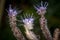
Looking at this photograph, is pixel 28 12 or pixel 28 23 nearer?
pixel 28 23

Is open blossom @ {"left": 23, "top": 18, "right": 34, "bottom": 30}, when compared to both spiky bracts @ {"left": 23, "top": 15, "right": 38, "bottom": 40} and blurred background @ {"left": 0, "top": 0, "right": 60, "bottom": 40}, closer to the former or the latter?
spiky bracts @ {"left": 23, "top": 15, "right": 38, "bottom": 40}

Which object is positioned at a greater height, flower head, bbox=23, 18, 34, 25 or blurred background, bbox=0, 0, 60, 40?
blurred background, bbox=0, 0, 60, 40

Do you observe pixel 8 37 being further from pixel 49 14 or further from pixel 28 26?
pixel 28 26

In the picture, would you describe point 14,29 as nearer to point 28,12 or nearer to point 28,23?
point 28,23

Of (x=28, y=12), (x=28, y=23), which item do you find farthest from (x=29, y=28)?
(x=28, y=12)

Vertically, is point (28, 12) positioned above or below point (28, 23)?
above

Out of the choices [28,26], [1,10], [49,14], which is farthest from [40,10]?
[1,10]

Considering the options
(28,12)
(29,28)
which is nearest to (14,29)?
(29,28)

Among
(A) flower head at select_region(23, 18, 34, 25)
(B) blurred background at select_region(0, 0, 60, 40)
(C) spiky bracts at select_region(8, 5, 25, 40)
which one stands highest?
(B) blurred background at select_region(0, 0, 60, 40)

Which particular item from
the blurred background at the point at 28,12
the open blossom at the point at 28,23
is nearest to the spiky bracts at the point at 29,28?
the open blossom at the point at 28,23

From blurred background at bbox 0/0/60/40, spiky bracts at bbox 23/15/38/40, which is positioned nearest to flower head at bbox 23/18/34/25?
spiky bracts at bbox 23/15/38/40

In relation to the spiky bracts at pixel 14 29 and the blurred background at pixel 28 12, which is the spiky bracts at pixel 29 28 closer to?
the spiky bracts at pixel 14 29
